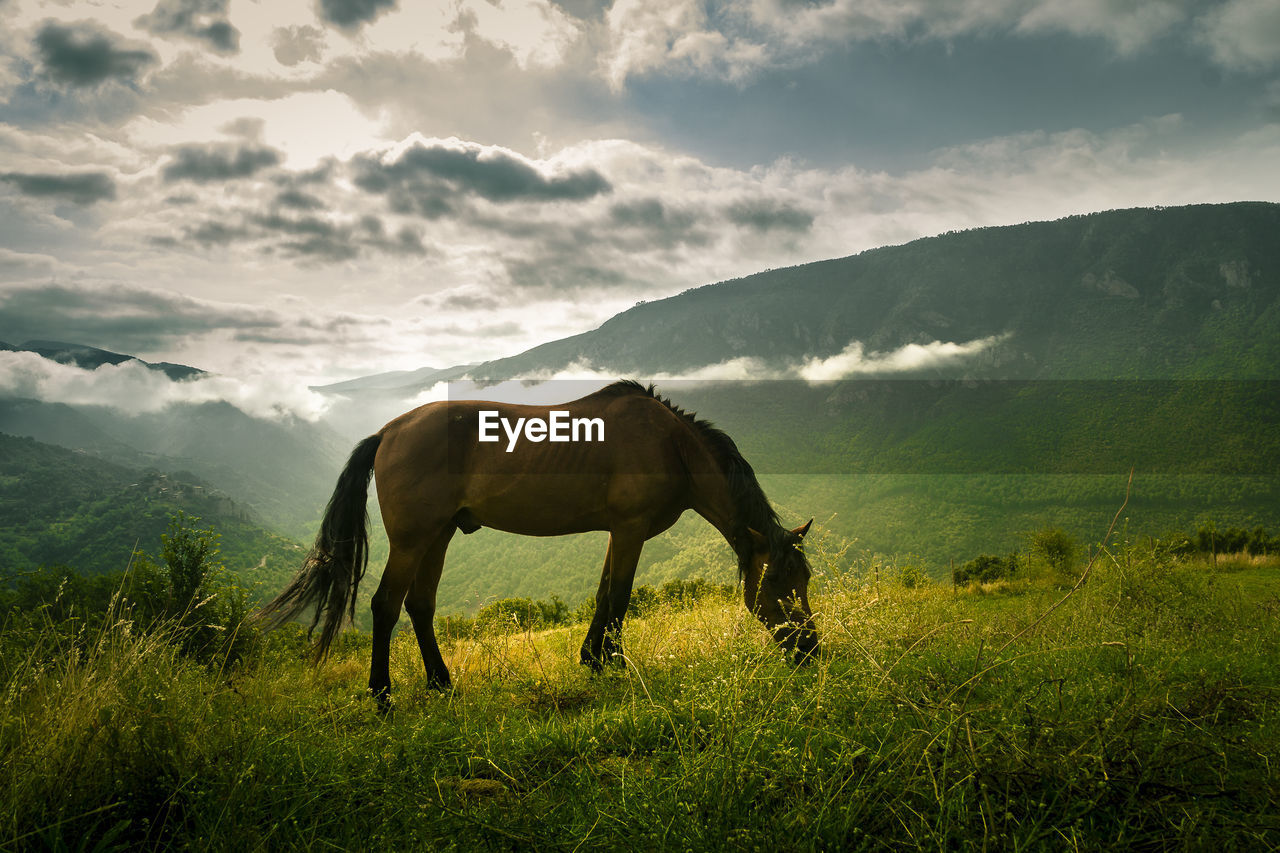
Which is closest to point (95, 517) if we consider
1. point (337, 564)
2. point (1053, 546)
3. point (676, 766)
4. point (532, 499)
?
point (337, 564)

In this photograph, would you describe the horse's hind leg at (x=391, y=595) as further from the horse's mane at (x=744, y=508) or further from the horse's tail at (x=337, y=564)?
the horse's mane at (x=744, y=508)

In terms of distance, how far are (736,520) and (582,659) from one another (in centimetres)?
210

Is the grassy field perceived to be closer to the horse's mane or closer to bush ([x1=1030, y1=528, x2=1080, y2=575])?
the horse's mane

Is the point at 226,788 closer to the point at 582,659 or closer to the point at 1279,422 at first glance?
the point at 582,659

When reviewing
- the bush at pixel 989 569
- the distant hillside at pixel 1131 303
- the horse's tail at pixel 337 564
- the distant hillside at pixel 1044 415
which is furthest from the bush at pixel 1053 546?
the distant hillside at pixel 1131 303

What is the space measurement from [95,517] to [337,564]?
14779cm

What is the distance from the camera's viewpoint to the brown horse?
5.65 m

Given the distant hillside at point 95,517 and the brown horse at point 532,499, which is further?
the distant hillside at point 95,517

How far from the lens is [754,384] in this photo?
540 ft

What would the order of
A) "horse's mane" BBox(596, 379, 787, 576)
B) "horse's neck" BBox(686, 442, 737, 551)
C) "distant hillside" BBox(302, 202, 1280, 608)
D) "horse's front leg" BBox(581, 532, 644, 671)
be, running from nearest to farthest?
"horse's front leg" BBox(581, 532, 644, 671) < "horse's mane" BBox(596, 379, 787, 576) < "horse's neck" BBox(686, 442, 737, 551) < "distant hillside" BBox(302, 202, 1280, 608)

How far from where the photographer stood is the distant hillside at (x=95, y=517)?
82500mm

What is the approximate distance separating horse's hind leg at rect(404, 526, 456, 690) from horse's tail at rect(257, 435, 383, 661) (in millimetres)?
564

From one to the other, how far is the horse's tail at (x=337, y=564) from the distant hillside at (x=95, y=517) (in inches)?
2205

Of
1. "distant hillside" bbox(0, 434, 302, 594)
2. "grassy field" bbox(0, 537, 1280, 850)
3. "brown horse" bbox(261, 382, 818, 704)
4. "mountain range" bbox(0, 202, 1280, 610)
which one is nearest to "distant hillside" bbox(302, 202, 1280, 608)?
"mountain range" bbox(0, 202, 1280, 610)
